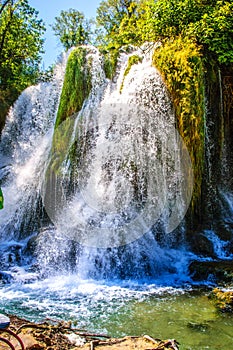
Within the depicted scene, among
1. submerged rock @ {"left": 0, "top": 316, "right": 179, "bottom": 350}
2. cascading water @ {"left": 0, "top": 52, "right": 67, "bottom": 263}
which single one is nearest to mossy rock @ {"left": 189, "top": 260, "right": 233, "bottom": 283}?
submerged rock @ {"left": 0, "top": 316, "right": 179, "bottom": 350}

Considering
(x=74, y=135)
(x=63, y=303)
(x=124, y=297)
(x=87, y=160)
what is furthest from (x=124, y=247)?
(x=74, y=135)

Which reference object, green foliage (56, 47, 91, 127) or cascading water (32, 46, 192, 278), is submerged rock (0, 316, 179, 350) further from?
green foliage (56, 47, 91, 127)

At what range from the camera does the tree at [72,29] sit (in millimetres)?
24797

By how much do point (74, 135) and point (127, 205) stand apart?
9.92 ft

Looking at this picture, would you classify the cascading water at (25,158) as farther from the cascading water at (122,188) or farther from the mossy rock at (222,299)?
the mossy rock at (222,299)

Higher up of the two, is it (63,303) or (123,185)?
(123,185)

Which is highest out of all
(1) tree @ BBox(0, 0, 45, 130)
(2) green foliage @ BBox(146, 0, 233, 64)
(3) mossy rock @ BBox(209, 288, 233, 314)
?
(1) tree @ BBox(0, 0, 45, 130)

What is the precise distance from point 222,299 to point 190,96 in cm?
525

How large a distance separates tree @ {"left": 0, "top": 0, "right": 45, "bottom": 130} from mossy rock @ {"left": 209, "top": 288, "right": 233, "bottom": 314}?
14576 mm

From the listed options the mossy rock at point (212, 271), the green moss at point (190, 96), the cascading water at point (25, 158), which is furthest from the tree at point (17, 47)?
the mossy rock at point (212, 271)

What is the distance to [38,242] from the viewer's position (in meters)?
8.09

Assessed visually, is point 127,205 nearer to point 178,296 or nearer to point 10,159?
point 178,296

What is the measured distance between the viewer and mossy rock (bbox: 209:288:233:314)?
5277 mm

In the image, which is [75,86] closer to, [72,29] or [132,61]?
[132,61]
